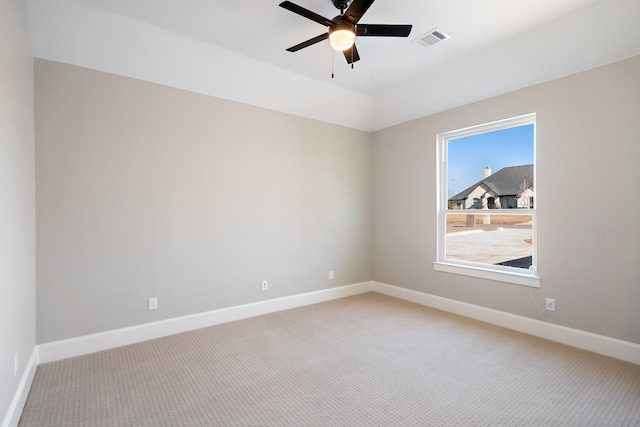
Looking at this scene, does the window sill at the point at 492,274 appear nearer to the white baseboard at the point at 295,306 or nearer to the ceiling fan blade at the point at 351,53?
the white baseboard at the point at 295,306

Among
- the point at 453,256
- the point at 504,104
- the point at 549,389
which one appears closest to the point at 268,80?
the point at 504,104

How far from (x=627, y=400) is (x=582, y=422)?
0.54 m

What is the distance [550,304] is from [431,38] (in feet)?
9.45

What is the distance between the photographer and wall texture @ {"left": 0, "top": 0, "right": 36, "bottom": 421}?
1671 millimetres

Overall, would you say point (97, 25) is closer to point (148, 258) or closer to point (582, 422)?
point (148, 258)

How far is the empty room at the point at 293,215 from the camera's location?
6.87ft

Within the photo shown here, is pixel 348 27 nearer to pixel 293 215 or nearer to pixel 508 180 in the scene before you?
pixel 293 215

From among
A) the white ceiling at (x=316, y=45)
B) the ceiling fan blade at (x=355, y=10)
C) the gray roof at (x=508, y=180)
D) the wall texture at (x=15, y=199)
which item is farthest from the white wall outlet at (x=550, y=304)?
the wall texture at (x=15, y=199)

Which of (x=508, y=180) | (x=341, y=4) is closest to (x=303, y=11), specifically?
(x=341, y=4)

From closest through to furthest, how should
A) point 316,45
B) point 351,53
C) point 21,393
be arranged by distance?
point 21,393 → point 351,53 → point 316,45

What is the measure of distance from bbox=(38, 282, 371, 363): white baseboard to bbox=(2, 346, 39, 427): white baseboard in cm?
18

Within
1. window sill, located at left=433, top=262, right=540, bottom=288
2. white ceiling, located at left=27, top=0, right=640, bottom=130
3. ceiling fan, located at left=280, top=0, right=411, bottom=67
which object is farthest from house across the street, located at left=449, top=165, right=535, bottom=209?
ceiling fan, located at left=280, top=0, right=411, bottom=67

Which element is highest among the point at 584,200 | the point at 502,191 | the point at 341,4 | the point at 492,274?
the point at 341,4

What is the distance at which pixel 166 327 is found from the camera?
3.15 m
